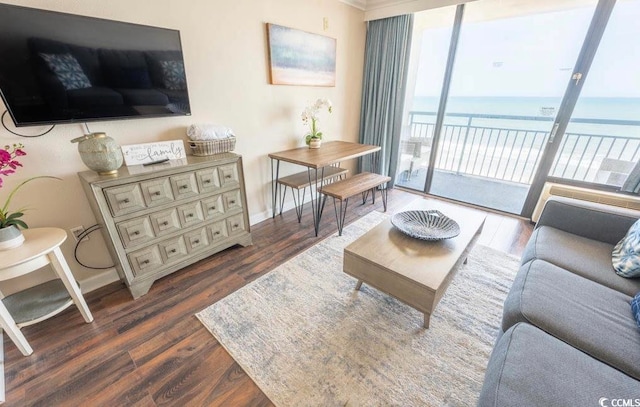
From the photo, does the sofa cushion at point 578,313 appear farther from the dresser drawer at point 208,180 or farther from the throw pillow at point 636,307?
the dresser drawer at point 208,180

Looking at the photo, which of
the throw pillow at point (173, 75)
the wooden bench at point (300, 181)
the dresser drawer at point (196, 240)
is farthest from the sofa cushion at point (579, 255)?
the throw pillow at point (173, 75)

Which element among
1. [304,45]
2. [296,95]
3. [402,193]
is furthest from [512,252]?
[304,45]

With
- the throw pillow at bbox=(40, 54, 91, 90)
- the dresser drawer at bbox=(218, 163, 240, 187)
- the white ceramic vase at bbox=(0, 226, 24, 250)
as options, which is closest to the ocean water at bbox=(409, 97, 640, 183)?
the dresser drawer at bbox=(218, 163, 240, 187)

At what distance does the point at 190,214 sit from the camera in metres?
1.85

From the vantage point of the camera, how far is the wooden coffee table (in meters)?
1.35

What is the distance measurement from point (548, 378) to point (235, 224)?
6.72 feet

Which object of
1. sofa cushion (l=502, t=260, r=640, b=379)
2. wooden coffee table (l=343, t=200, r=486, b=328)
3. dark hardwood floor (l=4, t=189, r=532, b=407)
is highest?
sofa cushion (l=502, t=260, r=640, b=379)

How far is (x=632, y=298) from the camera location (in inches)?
45.4

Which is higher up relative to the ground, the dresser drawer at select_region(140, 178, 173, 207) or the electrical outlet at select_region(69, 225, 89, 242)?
the dresser drawer at select_region(140, 178, 173, 207)

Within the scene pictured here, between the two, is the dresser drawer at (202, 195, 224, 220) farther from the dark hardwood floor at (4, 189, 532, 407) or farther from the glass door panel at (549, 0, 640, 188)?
the glass door panel at (549, 0, 640, 188)

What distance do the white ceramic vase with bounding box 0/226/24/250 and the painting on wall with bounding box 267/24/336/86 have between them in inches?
83.6

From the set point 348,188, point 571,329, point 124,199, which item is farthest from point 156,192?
point 571,329

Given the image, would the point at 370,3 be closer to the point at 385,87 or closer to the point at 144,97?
the point at 385,87

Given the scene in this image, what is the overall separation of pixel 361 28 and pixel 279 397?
12.9 ft
